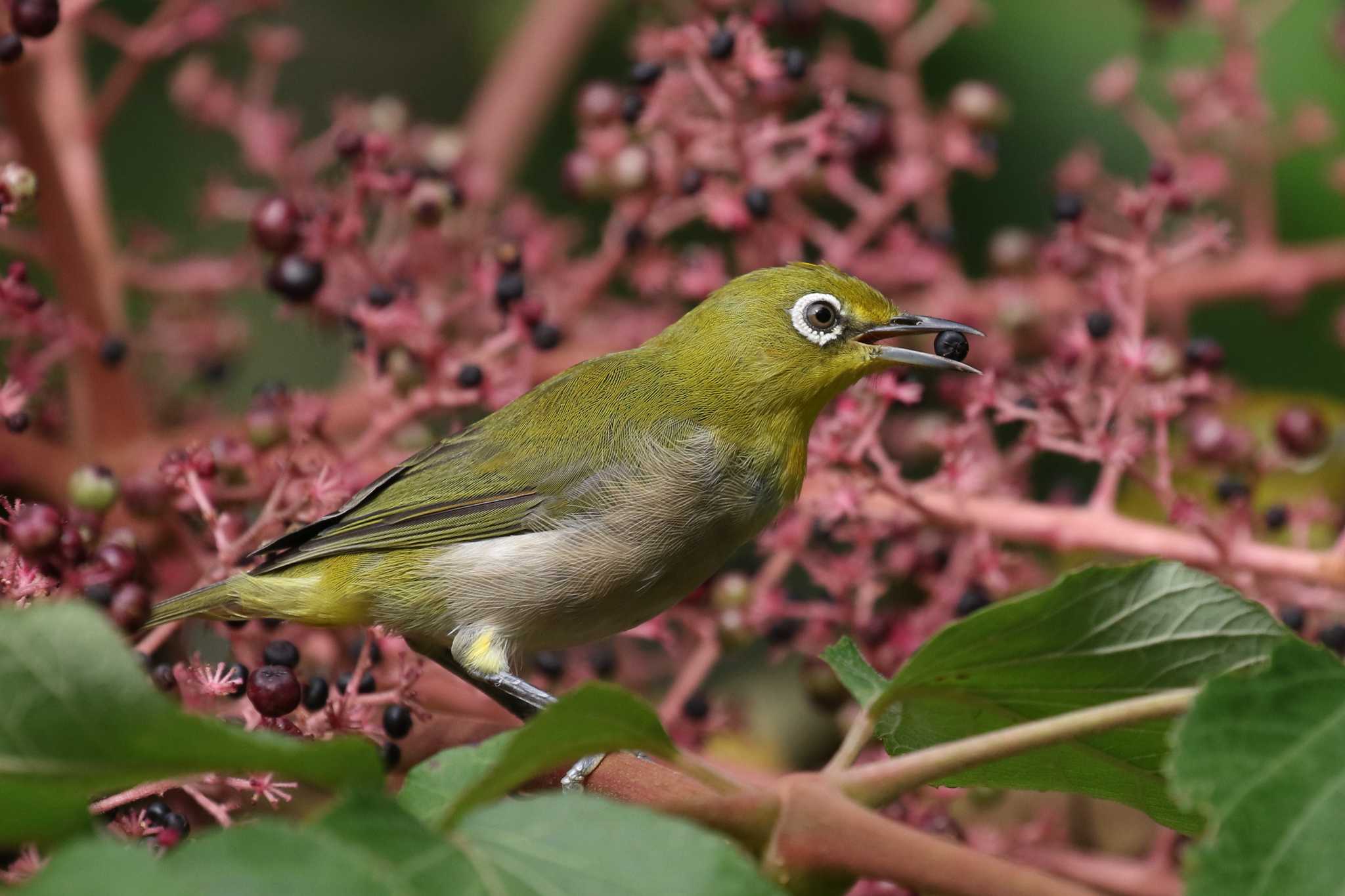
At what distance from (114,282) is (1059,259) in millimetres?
2402

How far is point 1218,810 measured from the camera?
1.54m

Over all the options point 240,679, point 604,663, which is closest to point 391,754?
point 240,679

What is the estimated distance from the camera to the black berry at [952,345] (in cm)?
318

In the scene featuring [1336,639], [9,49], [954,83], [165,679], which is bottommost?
[165,679]

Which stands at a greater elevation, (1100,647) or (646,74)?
(646,74)

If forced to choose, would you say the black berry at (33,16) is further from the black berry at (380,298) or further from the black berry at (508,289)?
the black berry at (508,289)

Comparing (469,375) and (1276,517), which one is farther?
(1276,517)

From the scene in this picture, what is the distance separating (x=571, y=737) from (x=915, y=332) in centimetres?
187

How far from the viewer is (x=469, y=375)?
3012 millimetres

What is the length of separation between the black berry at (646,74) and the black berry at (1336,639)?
187 cm

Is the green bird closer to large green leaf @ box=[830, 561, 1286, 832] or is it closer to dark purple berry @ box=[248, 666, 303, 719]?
dark purple berry @ box=[248, 666, 303, 719]

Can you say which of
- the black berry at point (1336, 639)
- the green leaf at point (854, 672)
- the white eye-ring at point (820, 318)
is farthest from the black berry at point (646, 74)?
the black berry at point (1336, 639)

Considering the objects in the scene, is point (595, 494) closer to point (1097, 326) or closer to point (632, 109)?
point (632, 109)

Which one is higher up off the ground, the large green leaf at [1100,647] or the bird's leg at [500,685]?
the large green leaf at [1100,647]
